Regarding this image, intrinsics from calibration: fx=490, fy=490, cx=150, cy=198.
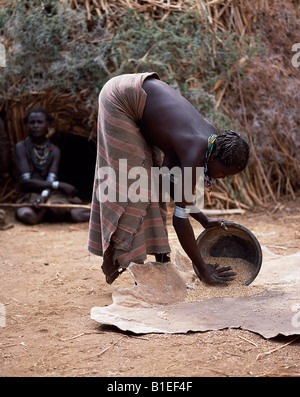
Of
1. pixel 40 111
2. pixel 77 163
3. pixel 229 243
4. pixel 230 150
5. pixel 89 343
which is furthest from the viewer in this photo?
pixel 77 163

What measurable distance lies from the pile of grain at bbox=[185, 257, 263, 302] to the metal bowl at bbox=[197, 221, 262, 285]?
0.05 m

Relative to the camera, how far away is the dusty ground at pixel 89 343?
1.82m

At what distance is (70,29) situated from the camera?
206 inches

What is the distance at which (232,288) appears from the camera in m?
2.73

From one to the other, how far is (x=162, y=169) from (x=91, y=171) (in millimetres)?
4677

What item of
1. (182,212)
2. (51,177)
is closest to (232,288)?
(182,212)

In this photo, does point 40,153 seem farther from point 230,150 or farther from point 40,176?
point 230,150

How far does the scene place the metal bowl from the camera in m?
2.89

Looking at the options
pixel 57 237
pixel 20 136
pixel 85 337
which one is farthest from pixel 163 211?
pixel 20 136

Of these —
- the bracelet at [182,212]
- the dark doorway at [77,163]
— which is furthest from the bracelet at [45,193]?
the bracelet at [182,212]

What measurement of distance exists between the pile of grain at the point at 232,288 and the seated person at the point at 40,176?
2665 millimetres

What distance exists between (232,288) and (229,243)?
0.39 meters

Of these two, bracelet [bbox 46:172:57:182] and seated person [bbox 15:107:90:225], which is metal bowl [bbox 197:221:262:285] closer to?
seated person [bbox 15:107:90:225]

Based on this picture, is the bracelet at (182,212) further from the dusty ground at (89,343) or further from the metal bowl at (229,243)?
the dusty ground at (89,343)
